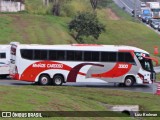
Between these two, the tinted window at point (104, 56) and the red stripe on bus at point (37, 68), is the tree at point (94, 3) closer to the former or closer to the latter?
the tinted window at point (104, 56)

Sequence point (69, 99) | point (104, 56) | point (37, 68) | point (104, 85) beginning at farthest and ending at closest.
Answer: point (104, 85) → point (104, 56) → point (37, 68) → point (69, 99)

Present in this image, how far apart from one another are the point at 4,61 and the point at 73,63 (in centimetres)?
673

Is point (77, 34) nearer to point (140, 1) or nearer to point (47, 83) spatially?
point (47, 83)

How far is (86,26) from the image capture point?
214 feet

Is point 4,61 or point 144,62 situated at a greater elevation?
point 144,62

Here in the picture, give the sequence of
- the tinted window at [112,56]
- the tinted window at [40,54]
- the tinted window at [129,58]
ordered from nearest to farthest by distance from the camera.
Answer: the tinted window at [40,54] → the tinted window at [112,56] → the tinted window at [129,58]

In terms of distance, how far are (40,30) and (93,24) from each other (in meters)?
6.35

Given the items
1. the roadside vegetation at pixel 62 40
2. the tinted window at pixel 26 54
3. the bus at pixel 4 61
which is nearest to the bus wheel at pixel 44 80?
the tinted window at pixel 26 54

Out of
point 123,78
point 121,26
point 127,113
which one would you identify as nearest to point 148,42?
point 121,26

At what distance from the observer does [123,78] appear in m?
36.3

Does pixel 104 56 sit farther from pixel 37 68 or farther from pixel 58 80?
pixel 37 68

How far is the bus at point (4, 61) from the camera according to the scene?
39375 millimetres

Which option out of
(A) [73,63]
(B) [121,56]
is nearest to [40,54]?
(A) [73,63]

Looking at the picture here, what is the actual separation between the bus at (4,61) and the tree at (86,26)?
2590 cm
